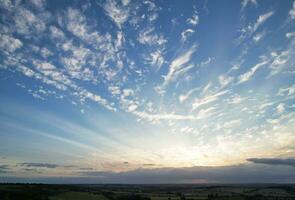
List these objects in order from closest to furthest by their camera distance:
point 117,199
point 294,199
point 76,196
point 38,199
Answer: point 38,199
point 76,196
point 117,199
point 294,199

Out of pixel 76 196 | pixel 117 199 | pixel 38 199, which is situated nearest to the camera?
pixel 38 199

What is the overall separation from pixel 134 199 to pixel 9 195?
6892 cm

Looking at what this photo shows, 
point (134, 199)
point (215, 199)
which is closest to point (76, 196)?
point (134, 199)

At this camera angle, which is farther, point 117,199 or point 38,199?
point 117,199

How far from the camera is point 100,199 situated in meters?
145

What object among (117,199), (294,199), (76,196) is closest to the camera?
(76,196)

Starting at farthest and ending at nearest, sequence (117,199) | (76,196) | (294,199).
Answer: (294,199), (117,199), (76,196)

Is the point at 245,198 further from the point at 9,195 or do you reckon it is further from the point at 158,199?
the point at 9,195

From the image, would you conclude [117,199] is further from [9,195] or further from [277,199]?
[277,199]

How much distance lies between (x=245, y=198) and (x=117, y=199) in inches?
2868

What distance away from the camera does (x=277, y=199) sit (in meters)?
175

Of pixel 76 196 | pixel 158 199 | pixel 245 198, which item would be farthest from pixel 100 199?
pixel 245 198

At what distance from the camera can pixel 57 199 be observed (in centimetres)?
12862

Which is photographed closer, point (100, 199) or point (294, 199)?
point (100, 199)
